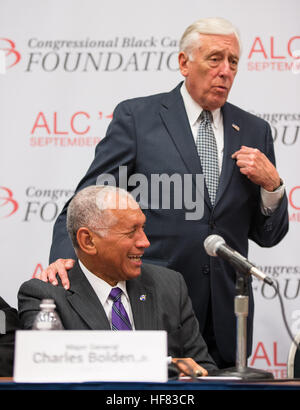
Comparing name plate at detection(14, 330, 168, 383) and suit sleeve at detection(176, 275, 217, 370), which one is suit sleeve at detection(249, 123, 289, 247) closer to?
suit sleeve at detection(176, 275, 217, 370)

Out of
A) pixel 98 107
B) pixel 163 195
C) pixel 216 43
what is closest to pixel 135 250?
pixel 163 195

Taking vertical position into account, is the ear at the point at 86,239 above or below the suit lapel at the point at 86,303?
above

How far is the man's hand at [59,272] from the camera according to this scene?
2.70 meters

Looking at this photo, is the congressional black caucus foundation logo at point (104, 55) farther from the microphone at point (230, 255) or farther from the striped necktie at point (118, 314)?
the microphone at point (230, 255)

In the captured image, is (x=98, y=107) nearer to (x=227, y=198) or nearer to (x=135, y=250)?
(x=227, y=198)

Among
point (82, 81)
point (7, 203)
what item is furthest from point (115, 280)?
point (82, 81)

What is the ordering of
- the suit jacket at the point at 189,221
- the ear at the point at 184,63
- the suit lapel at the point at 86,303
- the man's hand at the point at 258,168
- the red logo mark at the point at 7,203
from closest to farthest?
1. the suit lapel at the point at 86,303
2. the man's hand at the point at 258,168
3. the suit jacket at the point at 189,221
4. the ear at the point at 184,63
5. the red logo mark at the point at 7,203

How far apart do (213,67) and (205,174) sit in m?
0.46

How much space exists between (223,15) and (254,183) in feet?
4.69

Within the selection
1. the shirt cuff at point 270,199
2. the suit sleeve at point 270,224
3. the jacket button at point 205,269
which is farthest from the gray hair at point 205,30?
the jacket button at point 205,269

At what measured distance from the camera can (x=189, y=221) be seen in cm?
310

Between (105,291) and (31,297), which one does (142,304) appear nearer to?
(105,291)

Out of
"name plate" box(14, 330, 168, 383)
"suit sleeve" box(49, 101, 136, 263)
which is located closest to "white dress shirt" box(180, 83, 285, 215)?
"suit sleeve" box(49, 101, 136, 263)

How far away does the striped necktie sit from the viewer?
2.66m
